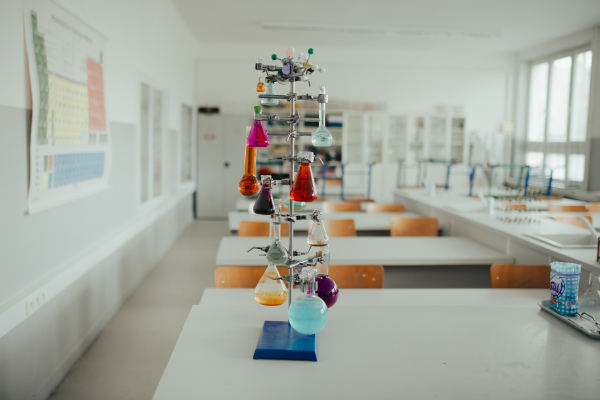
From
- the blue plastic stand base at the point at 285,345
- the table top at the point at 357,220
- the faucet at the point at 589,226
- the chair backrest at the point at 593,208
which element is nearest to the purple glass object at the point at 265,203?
the blue plastic stand base at the point at 285,345

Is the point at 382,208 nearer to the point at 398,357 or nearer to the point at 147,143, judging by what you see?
the point at 147,143

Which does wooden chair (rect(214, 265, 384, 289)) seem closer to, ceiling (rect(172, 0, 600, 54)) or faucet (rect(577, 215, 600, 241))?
faucet (rect(577, 215, 600, 241))

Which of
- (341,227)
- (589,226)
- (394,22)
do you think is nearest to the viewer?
(589,226)

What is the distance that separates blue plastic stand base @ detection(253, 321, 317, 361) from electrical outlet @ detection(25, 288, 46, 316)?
1361 mm

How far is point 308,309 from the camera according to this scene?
156cm

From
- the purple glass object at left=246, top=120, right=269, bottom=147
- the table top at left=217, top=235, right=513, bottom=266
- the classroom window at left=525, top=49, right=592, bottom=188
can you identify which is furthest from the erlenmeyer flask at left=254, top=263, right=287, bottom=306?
the classroom window at left=525, top=49, right=592, bottom=188

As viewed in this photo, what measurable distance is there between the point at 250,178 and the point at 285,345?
545 millimetres

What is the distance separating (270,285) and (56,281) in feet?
5.59

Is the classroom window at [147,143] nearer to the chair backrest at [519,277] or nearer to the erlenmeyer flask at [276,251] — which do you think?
the chair backrest at [519,277]

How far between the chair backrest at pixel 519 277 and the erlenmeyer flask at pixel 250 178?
156 centimetres

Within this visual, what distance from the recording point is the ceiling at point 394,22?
619cm

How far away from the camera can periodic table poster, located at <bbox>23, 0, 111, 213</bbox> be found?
96.7 inches

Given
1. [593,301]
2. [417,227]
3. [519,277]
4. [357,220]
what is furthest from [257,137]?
[357,220]

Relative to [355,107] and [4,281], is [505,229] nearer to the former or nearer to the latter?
[4,281]
